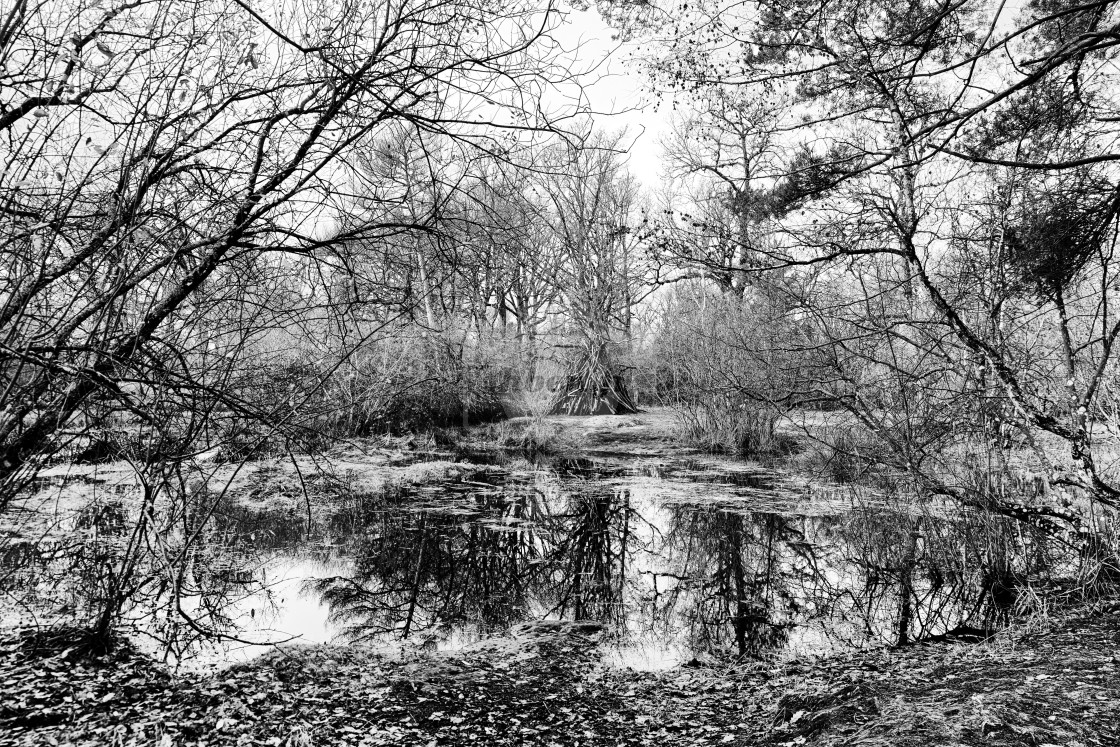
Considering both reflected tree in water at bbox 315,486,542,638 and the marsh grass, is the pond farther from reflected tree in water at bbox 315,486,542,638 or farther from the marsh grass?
the marsh grass

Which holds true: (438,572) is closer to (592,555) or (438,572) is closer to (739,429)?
(592,555)

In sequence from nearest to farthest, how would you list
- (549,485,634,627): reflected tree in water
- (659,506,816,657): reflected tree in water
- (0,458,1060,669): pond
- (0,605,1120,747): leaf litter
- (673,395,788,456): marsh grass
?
(0,605,1120,747): leaf litter < (0,458,1060,669): pond < (659,506,816,657): reflected tree in water < (549,485,634,627): reflected tree in water < (673,395,788,456): marsh grass

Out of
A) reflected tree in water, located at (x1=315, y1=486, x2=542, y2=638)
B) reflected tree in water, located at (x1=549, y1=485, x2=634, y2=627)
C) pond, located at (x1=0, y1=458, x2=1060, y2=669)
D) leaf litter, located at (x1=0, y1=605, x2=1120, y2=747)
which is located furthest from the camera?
reflected tree in water, located at (x1=549, y1=485, x2=634, y2=627)

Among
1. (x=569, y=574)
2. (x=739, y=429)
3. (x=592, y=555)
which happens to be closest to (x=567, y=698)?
(x=569, y=574)

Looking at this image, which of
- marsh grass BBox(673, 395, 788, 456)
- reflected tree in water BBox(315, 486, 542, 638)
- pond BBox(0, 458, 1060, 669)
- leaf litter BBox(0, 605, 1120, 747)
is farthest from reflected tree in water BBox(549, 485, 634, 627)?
marsh grass BBox(673, 395, 788, 456)

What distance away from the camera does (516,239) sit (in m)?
3.27

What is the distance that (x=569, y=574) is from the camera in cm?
654

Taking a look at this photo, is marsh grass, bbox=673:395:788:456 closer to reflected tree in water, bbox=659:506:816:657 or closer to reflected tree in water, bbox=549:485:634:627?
reflected tree in water, bbox=549:485:634:627

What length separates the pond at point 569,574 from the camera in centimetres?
491

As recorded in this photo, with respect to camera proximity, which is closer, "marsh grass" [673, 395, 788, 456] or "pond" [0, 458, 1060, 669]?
"pond" [0, 458, 1060, 669]

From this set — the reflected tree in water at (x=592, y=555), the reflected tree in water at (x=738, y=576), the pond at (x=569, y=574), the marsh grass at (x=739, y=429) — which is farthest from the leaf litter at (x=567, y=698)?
the marsh grass at (x=739, y=429)

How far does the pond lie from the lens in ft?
16.1

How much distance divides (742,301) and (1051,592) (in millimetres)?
9393

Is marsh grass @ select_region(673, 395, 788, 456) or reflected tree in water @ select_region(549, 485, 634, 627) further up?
marsh grass @ select_region(673, 395, 788, 456)
